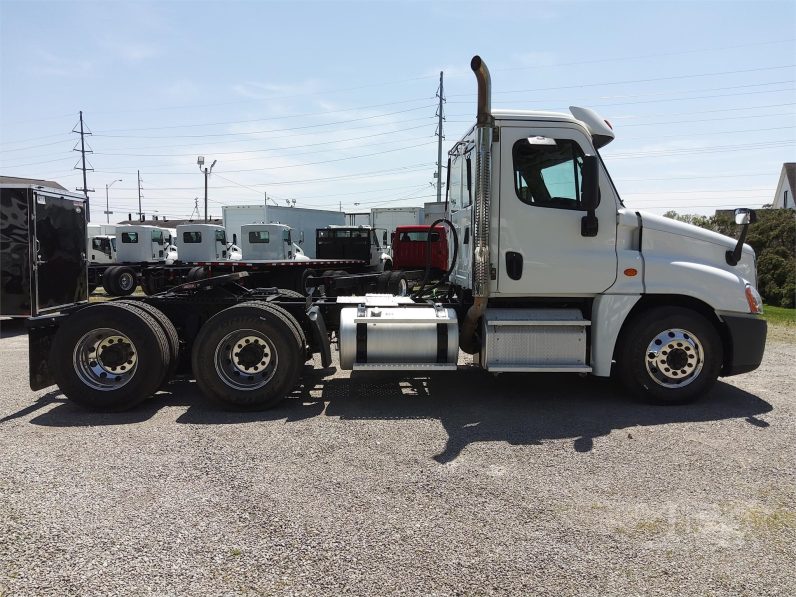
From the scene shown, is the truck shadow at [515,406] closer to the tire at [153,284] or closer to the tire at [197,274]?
the tire at [197,274]

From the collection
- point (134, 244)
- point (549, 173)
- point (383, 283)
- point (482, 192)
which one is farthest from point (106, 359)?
point (134, 244)

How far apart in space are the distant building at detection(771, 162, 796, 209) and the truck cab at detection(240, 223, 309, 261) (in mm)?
47670

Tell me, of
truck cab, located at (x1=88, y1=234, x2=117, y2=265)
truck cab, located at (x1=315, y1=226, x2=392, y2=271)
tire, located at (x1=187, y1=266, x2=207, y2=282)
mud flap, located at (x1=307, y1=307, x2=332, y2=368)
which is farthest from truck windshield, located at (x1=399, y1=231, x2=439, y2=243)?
truck cab, located at (x1=88, y1=234, x2=117, y2=265)

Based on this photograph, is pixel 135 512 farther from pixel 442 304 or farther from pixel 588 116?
pixel 588 116

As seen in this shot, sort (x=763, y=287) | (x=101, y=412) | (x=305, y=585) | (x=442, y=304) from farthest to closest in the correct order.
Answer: (x=763, y=287), (x=442, y=304), (x=101, y=412), (x=305, y=585)

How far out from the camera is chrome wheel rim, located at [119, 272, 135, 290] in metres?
22.2

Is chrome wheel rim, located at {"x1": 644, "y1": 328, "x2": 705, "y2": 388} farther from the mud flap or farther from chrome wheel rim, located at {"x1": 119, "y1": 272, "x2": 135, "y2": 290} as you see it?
chrome wheel rim, located at {"x1": 119, "y1": 272, "x2": 135, "y2": 290}

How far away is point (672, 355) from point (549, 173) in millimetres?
2321

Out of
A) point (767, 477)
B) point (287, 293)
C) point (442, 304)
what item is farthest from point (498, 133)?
point (767, 477)

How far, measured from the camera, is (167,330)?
6.21 meters

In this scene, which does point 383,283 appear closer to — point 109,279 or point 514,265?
point 514,265

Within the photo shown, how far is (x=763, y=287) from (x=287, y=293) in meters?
16.3

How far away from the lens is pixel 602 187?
6.14 metres

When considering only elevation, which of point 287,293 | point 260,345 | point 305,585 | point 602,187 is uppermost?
point 602,187
